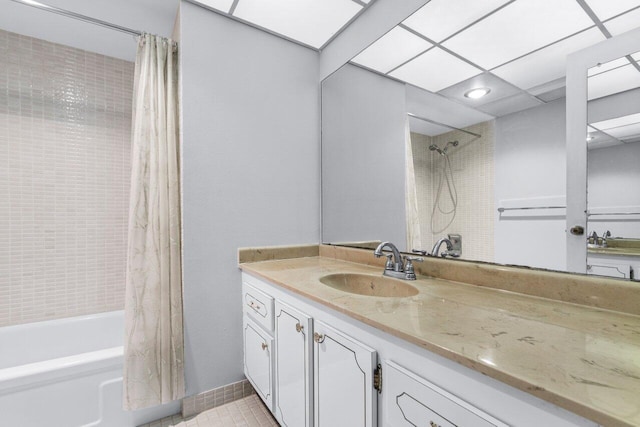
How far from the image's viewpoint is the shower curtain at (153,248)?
1505 mm

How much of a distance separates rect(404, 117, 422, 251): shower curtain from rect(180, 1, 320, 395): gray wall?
0.75 metres

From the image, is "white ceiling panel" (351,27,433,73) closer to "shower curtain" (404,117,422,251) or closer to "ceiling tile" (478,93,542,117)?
"shower curtain" (404,117,422,251)

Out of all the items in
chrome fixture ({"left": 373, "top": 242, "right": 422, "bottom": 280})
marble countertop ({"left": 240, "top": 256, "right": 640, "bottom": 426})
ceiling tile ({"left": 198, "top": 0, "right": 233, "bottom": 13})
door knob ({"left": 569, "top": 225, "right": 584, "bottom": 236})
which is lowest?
marble countertop ({"left": 240, "top": 256, "right": 640, "bottom": 426})

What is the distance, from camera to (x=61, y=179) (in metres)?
2.04

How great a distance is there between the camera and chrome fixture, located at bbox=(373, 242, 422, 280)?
1.32 metres

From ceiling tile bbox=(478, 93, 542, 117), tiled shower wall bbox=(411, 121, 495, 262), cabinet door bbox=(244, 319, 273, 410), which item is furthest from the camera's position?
cabinet door bbox=(244, 319, 273, 410)

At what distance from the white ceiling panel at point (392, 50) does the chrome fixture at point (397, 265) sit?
1059 millimetres

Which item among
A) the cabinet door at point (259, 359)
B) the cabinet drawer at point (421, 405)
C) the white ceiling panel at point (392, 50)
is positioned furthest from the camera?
the white ceiling panel at point (392, 50)

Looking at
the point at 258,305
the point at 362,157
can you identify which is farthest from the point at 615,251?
the point at 258,305

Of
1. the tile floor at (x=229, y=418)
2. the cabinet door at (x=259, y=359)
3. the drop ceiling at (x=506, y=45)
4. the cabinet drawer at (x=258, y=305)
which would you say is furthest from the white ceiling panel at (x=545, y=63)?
the tile floor at (x=229, y=418)

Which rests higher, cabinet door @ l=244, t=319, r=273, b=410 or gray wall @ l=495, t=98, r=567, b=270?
gray wall @ l=495, t=98, r=567, b=270

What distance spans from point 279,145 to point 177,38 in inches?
34.3

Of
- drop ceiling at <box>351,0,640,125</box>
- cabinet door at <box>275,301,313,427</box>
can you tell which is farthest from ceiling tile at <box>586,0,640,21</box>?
cabinet door at <box>275,301,313,427</box>

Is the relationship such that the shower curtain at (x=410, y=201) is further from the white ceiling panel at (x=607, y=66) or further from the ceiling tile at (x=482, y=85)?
the white ceiling panel at (x=607, y=66)
